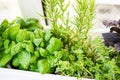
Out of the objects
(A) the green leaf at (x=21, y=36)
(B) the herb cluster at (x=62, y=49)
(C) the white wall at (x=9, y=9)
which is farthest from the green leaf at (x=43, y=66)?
(C) the white wall at (x=9, y=9)

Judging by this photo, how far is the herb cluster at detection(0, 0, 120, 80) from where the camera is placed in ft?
2.80

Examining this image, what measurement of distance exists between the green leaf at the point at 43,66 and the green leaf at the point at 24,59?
0.04 meters

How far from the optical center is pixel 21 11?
115 cm

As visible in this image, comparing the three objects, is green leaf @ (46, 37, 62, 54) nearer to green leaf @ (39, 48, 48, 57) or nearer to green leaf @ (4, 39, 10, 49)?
green leaf @ (39, 48, 48, 57)

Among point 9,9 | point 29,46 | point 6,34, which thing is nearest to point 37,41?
point 29,46

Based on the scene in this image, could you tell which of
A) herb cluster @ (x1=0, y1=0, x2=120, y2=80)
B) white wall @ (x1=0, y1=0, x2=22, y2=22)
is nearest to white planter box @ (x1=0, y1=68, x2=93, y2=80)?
herb cluster @ (x1=0, y1=0, x2=120, y2=80)

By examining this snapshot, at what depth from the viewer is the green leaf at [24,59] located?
36.3 inches

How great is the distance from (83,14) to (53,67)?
218 millimetres

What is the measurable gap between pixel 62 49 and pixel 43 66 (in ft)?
0.30

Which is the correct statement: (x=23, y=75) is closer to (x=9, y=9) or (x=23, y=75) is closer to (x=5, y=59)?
(x=5, y=59)

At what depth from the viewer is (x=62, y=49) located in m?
0.93

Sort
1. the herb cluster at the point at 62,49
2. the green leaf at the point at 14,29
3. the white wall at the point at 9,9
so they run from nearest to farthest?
the herb cluster at the point at 62,49 < the green leaf at the point at 14,29 < the white wall at the point at 9,9

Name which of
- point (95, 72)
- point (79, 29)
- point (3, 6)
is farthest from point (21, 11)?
point (95, 72)

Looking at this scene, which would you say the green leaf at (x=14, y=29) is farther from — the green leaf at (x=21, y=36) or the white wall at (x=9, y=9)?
the white wall at (x=9, y=9)
